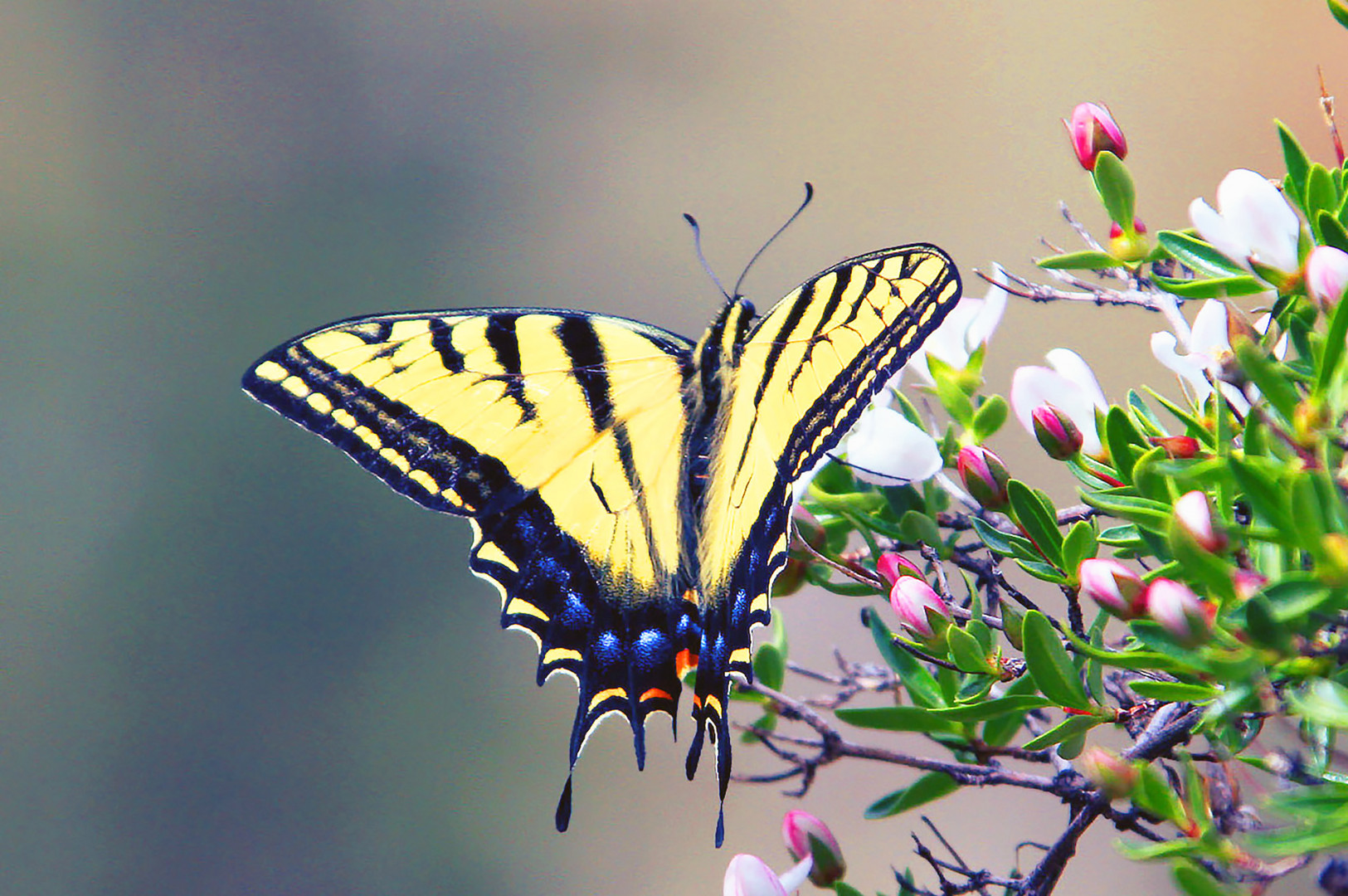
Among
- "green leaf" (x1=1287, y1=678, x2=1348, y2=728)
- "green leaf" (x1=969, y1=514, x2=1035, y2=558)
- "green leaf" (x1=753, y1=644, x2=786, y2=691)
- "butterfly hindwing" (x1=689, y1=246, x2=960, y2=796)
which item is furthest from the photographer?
"green leaf" (x1=753, y1=644, x2=786, y2=691)

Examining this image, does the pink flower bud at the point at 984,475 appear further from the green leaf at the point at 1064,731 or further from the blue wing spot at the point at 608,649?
the blue wing spot at the point at 608,649

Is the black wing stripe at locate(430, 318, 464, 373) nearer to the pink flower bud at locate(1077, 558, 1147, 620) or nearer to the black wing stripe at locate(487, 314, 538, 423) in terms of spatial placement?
the black wing stripe at locate(487, 314, 538, 423)

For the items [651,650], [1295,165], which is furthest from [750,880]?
[1295,165]

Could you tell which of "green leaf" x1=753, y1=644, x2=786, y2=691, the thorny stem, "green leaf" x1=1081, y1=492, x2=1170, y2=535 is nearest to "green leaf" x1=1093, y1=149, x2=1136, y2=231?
"green leaf" x1=1081, y1=492, x2=1170, y2=535

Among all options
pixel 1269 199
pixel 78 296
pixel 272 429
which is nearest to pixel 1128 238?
pixel 1269 199

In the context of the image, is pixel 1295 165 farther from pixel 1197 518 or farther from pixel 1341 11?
pixel 1197 518

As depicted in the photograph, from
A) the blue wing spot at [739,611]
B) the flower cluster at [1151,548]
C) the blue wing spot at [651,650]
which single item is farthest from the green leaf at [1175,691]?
the blue wing spot at [651,650]
